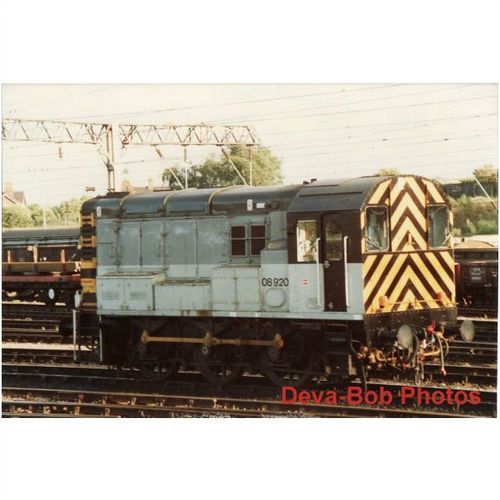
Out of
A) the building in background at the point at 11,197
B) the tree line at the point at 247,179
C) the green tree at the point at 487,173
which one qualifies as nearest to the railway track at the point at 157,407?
the building in background at the point at 11,197

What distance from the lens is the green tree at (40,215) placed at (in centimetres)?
2008

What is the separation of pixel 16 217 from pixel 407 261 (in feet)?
31.9

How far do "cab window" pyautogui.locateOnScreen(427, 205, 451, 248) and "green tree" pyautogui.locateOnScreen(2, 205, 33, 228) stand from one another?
8.44 meters

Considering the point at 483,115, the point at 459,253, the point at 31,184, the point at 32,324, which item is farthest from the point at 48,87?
the point at 459,253

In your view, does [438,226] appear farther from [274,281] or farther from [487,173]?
[274,281]

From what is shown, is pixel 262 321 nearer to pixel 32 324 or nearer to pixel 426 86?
pixel 426 86

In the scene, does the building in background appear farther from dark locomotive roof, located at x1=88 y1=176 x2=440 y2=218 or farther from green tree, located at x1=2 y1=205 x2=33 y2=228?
dark locomotive roof, located at x1=88 y1=176 x2=440 y2=218

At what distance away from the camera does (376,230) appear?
1373 cm

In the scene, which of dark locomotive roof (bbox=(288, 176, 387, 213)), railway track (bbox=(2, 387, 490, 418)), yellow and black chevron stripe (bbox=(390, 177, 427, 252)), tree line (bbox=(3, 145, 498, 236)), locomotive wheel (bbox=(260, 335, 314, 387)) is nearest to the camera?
railway track (bbox=(2, 387, 490, 418))

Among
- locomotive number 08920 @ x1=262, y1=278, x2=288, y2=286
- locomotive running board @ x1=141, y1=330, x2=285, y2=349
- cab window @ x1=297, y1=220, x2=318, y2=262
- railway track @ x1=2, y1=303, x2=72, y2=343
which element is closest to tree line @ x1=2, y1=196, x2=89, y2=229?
railway track @ x1=2, y1=303, x2=72, y2=343

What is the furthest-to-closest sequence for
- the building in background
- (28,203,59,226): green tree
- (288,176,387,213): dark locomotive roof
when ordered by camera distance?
(28,203,59,226): green tree → the building in background → (288,176,387,213): dark locomotive roof

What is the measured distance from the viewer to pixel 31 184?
15.9 metres

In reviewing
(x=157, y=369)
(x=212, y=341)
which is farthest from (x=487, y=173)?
(x=157, y=369)

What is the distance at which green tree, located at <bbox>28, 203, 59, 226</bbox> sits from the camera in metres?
20.1
